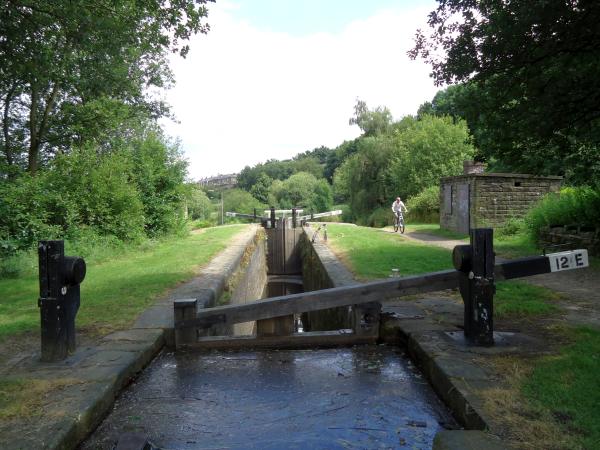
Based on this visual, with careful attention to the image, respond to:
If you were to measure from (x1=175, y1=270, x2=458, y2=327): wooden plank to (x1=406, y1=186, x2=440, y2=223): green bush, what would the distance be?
21.4 meters

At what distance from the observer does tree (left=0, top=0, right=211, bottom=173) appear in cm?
921

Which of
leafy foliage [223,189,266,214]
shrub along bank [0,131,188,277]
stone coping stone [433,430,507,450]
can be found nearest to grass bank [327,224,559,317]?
stone coping stone [433,430,507,450]

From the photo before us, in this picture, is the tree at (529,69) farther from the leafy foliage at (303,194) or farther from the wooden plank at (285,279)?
the leafy foliage at (303,194)

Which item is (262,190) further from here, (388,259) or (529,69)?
(529,69)

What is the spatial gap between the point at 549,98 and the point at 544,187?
11.6m

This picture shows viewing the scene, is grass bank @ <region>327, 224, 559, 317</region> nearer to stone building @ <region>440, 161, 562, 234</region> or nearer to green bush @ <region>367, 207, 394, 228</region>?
stone building @ <region>440, 161, 562, 234</region>

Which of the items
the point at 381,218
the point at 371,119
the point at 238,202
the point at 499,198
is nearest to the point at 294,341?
the point at 499,198

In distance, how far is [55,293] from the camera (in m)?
3.96

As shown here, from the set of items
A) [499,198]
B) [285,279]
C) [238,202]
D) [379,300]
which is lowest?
[285,279]

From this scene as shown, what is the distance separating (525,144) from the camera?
8875 mm

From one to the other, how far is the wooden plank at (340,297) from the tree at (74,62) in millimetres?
7012

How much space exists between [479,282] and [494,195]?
1384 cm

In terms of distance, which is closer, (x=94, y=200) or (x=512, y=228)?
(x=94, y=200)

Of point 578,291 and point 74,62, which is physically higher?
point 74,62
